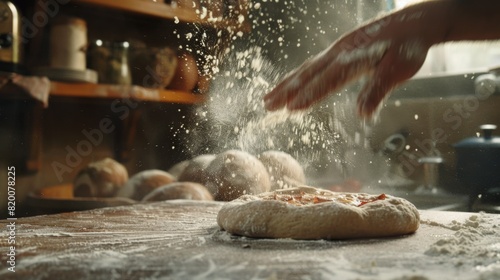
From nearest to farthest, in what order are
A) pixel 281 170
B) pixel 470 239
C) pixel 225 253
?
pixel 225 253 < pixel 470 239 < pixel 281 170

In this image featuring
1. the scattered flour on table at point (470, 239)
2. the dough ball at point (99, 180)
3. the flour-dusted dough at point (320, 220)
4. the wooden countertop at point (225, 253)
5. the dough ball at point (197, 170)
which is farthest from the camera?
the dough ball at point (99, 180)

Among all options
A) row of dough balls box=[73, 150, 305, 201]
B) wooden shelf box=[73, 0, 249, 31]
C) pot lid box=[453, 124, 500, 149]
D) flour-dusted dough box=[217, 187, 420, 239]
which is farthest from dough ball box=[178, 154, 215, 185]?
pot lid box=[453, 124, 500, 149]

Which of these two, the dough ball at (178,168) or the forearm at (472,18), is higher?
the forearm at (472,18)

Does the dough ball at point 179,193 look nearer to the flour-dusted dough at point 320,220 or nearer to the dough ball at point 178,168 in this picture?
the dough ball at point 178,168

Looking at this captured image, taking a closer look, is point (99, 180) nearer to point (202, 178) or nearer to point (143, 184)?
point (143, 184)

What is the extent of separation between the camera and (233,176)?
2039 millimetres

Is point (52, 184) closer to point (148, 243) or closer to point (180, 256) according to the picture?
point (148, 243)

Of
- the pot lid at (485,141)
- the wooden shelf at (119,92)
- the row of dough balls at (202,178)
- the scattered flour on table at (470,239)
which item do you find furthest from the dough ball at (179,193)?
the pot lid at (485,141)

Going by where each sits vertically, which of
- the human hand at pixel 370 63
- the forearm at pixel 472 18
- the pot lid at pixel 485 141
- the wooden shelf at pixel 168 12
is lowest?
the pot lid at pixel 485 141

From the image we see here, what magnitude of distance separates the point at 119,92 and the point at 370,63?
1.47 meters

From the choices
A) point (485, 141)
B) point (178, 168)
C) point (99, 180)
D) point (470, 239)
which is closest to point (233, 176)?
point (178, 168)

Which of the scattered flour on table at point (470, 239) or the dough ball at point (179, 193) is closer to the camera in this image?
the scattered flour on table at point (470, 239)

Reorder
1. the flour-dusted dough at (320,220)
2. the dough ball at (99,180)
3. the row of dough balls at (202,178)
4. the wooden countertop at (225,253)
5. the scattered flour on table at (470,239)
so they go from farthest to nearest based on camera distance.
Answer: the dough ball at (99,180) < the row of dough balls at (202,178) < the flour-dusted dough at (320,220) < the scattered flour on table at (470,239) < the wooden countertop at (225,253)

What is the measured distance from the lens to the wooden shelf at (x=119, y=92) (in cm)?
198
